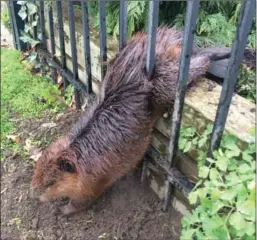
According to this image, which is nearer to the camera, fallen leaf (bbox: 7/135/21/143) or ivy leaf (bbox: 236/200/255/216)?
ivy leaf (bbox: 236/200/255/216)

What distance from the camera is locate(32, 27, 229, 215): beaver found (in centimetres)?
228

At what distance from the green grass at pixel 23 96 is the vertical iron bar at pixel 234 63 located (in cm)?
209

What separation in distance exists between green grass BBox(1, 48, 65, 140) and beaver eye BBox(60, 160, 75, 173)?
3.75 ft

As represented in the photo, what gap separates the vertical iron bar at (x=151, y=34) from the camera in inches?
75.5

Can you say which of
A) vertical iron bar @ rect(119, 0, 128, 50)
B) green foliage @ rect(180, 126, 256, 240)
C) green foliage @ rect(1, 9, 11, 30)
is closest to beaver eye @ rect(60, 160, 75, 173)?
vertical iron bar @ rect(119, 0, 128, 50)

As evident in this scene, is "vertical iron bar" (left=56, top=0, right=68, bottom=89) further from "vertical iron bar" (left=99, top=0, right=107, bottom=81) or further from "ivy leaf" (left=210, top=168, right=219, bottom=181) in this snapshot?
"ivy leaf" (left=210, top=168, right=219, bottom=181)

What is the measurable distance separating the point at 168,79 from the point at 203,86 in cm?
22

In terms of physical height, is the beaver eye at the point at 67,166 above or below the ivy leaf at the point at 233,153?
below

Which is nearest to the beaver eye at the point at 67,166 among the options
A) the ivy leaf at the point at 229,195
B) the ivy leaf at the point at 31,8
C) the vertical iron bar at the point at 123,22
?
the vertical iron bar at the point at 123,22

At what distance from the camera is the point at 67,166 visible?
2.35m

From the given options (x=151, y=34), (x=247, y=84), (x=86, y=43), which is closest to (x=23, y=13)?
(x=86, y=43)

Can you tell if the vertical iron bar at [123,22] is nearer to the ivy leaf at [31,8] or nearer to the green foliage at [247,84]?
the green foliage at [247,84]

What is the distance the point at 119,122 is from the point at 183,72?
0.56 metres

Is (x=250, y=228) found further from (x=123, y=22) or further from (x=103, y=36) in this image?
(x=103, y=36)
